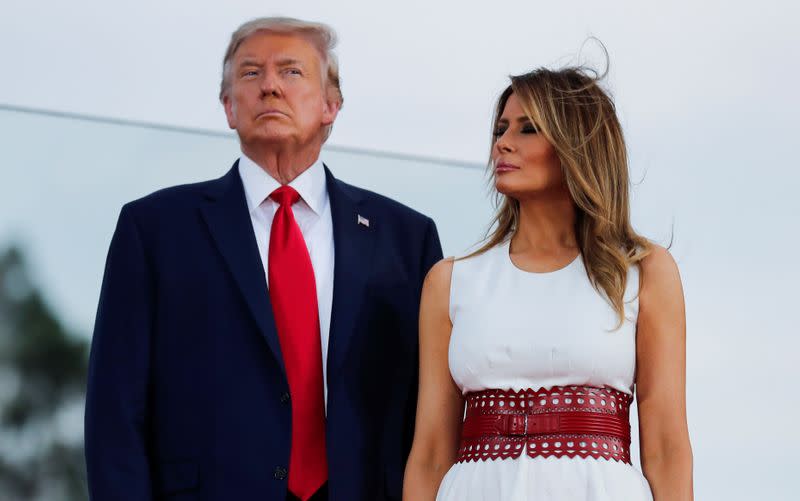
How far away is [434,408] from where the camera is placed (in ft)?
9.02

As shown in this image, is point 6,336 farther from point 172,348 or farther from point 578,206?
point 578,206

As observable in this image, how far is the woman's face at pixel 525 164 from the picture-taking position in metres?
2.74

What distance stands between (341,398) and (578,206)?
617 mm

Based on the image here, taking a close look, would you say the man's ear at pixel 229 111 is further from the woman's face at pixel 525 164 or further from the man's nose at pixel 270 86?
the woman's face at pixel 525 164

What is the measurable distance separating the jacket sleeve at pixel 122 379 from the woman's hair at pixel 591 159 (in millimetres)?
861

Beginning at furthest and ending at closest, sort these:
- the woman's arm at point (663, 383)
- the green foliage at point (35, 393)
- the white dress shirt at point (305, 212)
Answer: the green foliage at point (35, 393)
the white dress shirt at point (305, 212)
the woman's arm at point (663, 383)

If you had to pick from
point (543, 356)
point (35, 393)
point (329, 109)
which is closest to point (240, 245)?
point (329, 109)

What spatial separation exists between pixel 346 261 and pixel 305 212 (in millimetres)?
158

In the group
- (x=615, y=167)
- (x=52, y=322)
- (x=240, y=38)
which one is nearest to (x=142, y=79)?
(x=52, y=322)

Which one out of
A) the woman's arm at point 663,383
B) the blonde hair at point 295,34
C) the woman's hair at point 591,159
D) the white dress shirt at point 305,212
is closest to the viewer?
the woman's arm at point 663,383

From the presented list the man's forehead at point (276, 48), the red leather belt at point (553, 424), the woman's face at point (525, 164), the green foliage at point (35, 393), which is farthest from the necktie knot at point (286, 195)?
the green foliage at point (35, 393)

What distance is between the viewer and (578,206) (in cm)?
280

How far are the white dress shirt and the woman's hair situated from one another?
0.50m

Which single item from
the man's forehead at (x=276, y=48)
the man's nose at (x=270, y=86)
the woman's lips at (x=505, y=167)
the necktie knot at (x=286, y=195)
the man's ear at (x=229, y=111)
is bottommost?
the necktie knot at (x=286, y=195)
